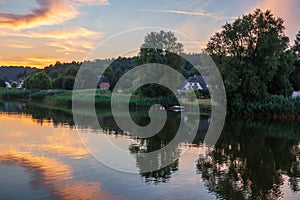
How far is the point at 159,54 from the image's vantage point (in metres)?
62.2

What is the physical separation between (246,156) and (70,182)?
35.8ft

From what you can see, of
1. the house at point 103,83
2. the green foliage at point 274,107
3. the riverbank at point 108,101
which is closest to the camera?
the green foliage at point 274,107

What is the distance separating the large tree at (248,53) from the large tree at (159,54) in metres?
13.9

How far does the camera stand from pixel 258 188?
45.9 feet

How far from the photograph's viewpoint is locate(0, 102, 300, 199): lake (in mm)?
13070

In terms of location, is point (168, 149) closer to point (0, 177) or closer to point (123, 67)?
point (0, 177)

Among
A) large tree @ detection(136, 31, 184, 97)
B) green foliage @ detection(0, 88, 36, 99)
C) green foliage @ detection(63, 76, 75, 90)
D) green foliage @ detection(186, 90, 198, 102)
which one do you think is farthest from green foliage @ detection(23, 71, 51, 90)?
green foliage @ detection(186, 90, 198, 102)

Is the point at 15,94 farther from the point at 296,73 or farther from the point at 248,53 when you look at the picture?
the point at 296,73

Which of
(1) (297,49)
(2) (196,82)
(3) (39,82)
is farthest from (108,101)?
(3) (39,82)

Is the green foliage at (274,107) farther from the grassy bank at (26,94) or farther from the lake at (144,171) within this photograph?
the grassy bank at (26,94)

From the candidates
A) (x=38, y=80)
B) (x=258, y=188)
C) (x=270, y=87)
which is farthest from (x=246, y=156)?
(x=38, y=80)

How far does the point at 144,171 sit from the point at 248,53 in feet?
118

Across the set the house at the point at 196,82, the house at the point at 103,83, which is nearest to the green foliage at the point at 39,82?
the house at the point at 103,83

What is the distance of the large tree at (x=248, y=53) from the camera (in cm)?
4647
